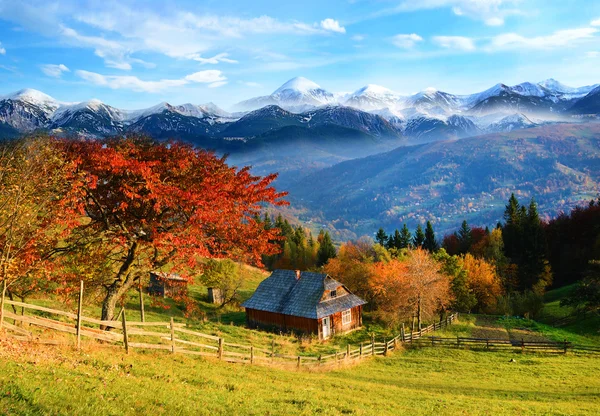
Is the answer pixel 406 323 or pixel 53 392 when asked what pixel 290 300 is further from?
pixel 53 392

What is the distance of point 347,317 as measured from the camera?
44.9m

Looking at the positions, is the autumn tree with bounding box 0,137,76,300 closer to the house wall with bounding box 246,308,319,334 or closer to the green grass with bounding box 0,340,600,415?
the green grass with bounding box 0,340,600,415

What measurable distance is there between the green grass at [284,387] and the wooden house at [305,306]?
11.2m

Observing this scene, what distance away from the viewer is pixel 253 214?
17.3 m

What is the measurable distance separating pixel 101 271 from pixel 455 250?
309ft

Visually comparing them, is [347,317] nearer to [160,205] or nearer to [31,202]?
[160,205]

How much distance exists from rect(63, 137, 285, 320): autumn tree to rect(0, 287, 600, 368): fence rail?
68.0 inches

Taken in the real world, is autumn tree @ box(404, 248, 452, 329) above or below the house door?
above

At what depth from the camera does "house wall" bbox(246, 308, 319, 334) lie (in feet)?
134

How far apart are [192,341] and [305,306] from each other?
62.9ft

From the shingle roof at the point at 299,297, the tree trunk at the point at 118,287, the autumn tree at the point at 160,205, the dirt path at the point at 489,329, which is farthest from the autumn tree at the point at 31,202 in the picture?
the dirt path at the point at 489,329

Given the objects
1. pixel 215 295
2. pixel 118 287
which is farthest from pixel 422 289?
pixel 118 287

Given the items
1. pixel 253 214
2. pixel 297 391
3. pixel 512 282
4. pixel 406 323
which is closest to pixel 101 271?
pixel 253 214

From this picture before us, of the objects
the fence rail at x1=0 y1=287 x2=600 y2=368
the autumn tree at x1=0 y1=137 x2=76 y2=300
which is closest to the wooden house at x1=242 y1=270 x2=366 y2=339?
the fence rail at x1=0 y1=287 x2=600 y2=368
